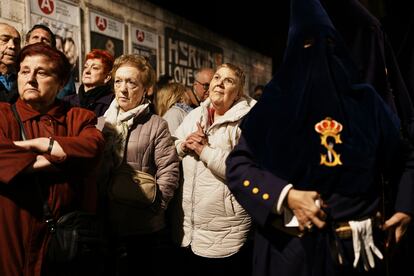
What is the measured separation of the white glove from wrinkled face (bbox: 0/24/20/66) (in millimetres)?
2485

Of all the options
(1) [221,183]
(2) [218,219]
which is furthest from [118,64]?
(2) [218,219]

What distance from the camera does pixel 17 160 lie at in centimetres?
195

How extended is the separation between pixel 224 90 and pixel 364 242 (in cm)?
157

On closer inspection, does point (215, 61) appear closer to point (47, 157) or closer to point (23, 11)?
point (23, 11)

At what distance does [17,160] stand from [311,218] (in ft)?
4.34

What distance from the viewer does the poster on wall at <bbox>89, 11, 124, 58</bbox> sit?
19.3ft

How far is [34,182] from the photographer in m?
2.04

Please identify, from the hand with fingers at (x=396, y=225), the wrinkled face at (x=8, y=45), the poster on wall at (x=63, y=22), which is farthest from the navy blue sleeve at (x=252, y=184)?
the poster on wall at (x=63, y=22)

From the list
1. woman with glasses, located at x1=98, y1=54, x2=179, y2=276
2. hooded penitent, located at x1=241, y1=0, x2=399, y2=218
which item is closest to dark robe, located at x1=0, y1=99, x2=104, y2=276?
woman with glasses, located at x1=98, y1=54, x2=179, y2=276

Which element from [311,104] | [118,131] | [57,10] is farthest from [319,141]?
[57,10]

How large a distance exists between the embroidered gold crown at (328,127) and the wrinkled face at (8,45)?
223 centimetres

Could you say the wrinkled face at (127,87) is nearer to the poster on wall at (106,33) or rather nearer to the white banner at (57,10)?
the white banner at (57,10)

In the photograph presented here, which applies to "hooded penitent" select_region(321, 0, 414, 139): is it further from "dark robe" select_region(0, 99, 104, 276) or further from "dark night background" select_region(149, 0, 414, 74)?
"dark night background" select_region(149, 0, 414, 74)

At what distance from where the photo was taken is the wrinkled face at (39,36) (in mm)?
3357
